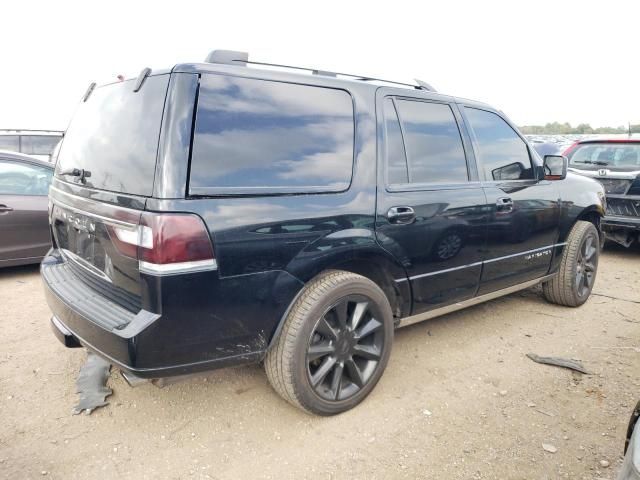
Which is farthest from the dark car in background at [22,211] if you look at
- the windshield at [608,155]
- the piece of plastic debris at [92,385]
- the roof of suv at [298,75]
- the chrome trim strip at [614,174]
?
the windshield at [608,155]

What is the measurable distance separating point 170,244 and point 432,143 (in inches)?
76.2

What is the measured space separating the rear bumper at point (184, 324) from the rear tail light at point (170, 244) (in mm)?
53

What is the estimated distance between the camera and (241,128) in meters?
2.27

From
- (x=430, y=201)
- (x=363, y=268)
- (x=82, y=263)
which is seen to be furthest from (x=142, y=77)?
(x=430, y=201)

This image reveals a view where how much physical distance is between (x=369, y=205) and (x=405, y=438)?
4.22 ft

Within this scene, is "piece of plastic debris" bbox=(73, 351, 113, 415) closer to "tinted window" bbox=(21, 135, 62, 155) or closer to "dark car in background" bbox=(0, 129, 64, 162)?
"dark car in background" bbox=(0, 129, 64, 162)

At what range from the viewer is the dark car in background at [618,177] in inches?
249


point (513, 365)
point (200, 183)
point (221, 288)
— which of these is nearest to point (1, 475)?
point (221, 288)

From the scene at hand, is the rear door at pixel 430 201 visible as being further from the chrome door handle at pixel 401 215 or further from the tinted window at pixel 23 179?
the tinted window at pixel 23 179

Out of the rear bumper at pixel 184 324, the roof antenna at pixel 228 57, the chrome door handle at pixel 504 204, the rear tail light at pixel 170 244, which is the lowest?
the rear bumper at pixel 184 324

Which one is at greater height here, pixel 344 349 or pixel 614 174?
pixel 614 174

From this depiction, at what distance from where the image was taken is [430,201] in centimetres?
303

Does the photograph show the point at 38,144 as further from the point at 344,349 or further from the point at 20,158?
the point at 344,349

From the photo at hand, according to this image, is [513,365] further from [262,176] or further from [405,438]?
[262,176]
